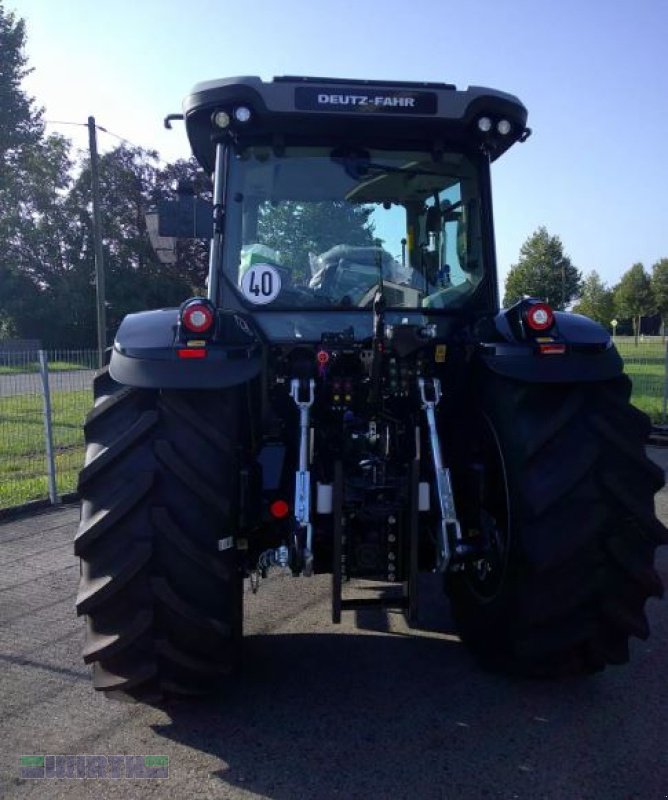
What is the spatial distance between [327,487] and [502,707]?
1281 mm

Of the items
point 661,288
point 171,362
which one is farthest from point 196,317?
point 661,288

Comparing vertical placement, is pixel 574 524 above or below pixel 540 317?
below

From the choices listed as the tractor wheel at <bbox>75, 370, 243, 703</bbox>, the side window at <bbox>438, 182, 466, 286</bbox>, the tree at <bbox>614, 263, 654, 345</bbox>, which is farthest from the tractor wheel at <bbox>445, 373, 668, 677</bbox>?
the tree at <bbox>614, 263, 654, 345</bbox>

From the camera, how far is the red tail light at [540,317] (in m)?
3.46

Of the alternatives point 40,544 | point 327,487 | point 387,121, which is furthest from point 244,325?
point 40,544

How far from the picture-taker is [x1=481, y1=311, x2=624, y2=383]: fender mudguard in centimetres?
335

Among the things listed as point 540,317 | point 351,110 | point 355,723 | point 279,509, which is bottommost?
point 355,723

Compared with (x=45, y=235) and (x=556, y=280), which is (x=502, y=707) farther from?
(x=45, y=235)

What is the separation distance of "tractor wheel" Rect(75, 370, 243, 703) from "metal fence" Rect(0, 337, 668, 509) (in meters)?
4.96

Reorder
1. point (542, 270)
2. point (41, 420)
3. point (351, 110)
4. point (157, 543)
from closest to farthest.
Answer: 1. point (157, 543)
2. point (351, 110)
3. point (41, 420)
4. point (542, 270)

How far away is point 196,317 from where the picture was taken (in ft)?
10.6

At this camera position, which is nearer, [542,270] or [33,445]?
[33,445]

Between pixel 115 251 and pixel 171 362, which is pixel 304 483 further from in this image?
pixel 115 251
